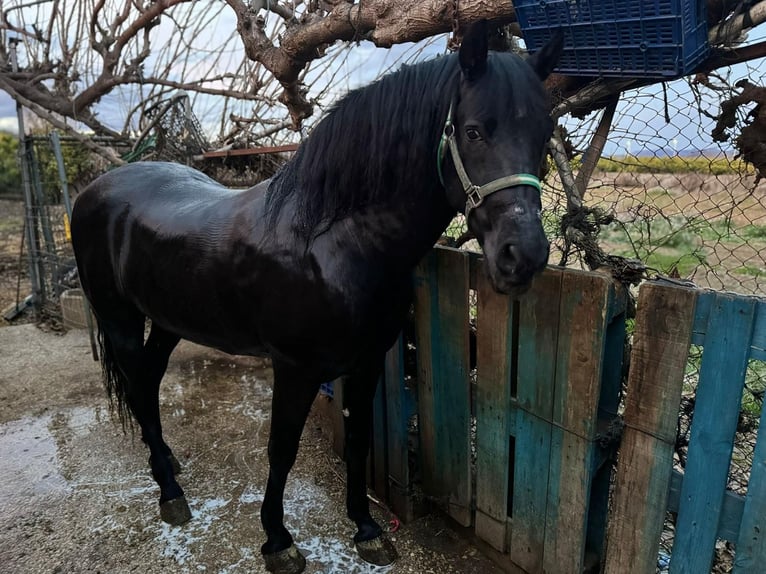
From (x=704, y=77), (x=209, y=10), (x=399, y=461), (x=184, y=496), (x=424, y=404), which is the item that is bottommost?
(x=184, y=496)

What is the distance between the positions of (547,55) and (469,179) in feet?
1.44

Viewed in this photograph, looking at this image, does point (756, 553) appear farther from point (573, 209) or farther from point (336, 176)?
point (336, 176)

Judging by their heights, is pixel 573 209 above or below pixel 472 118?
below

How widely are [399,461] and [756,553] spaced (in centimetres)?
142

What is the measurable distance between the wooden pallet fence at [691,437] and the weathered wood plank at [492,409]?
45 centimetres

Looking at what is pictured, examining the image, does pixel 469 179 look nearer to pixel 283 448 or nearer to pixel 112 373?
pixel 283 448

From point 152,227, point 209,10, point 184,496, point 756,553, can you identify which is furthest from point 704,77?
point 209,10

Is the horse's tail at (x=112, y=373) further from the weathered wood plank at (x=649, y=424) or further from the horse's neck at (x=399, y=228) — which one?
the weathered wood plank at (x=649, y=424)

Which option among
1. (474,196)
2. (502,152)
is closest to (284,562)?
(474,196)

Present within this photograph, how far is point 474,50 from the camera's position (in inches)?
48.9

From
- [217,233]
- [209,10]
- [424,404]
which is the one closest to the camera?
[217,233]

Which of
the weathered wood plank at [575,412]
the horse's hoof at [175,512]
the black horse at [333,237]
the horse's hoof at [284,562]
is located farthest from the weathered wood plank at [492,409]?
the horse's hoof at [175,512]

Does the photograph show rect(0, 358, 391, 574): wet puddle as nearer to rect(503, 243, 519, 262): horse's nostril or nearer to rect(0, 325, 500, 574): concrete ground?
rect(0, 325, 500, 574): concrete ground

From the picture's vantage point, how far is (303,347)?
5.78 feet
